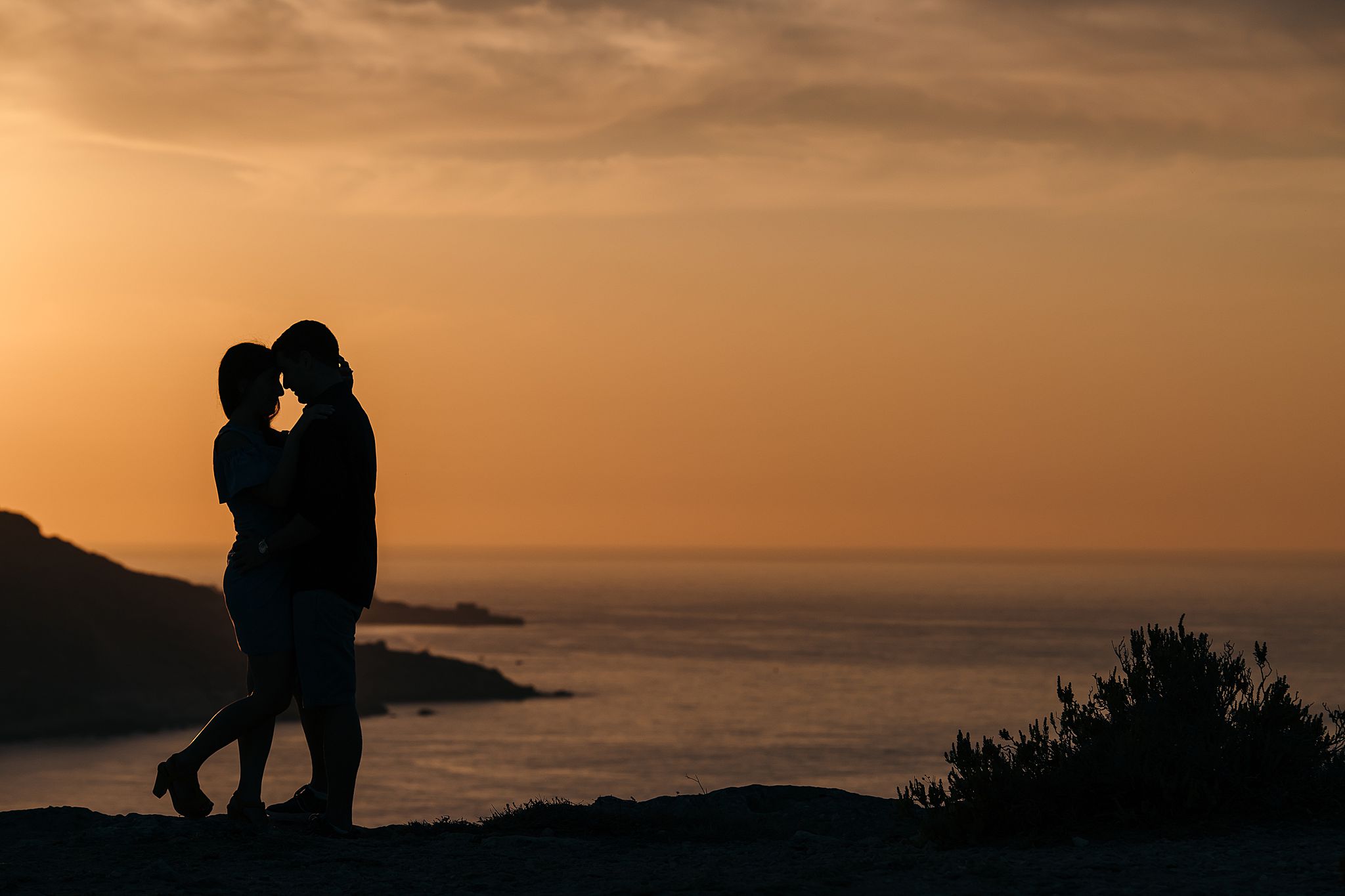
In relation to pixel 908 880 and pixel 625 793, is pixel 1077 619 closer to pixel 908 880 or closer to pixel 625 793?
pixel 625 793

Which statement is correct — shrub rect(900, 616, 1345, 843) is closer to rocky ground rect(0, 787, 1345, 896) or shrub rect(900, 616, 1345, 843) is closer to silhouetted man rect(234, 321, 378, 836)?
Answer: rocky ground rect(0, 787, 1345, 896)

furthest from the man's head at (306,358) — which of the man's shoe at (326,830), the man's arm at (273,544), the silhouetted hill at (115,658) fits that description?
the silhouetted hill at (115,658)

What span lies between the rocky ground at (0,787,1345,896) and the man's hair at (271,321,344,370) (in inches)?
94.2

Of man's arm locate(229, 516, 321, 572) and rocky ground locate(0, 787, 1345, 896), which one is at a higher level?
man's arm locate(229, 516, 321, 572)

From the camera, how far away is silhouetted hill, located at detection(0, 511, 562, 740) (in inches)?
4628

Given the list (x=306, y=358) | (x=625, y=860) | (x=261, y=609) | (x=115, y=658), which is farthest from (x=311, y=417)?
(x=115, y=658)

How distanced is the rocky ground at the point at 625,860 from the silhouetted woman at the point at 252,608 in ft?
0.85

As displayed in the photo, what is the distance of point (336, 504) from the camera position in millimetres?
6789

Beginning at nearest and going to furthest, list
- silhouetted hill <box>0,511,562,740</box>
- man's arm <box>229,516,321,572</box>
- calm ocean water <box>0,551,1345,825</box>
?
man's arm <box>229,516,321,572</box>
calm ocean water <box>0,551,1345,825</box>
silhouetted hill <box>0,511,562,740</box>

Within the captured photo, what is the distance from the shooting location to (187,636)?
420ft

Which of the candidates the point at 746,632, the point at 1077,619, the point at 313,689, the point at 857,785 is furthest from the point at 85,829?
the point at 1077,619

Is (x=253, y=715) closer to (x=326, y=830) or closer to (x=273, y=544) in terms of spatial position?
(x=326, y=830)

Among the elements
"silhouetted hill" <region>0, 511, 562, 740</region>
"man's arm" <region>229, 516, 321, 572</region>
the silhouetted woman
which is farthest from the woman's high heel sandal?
"silhouetted hill" <region>0, 511, 562, 740</region>

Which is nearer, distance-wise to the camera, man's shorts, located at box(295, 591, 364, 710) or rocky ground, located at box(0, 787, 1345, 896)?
rocky ground, located at box(0, 787, 1345, 896)
